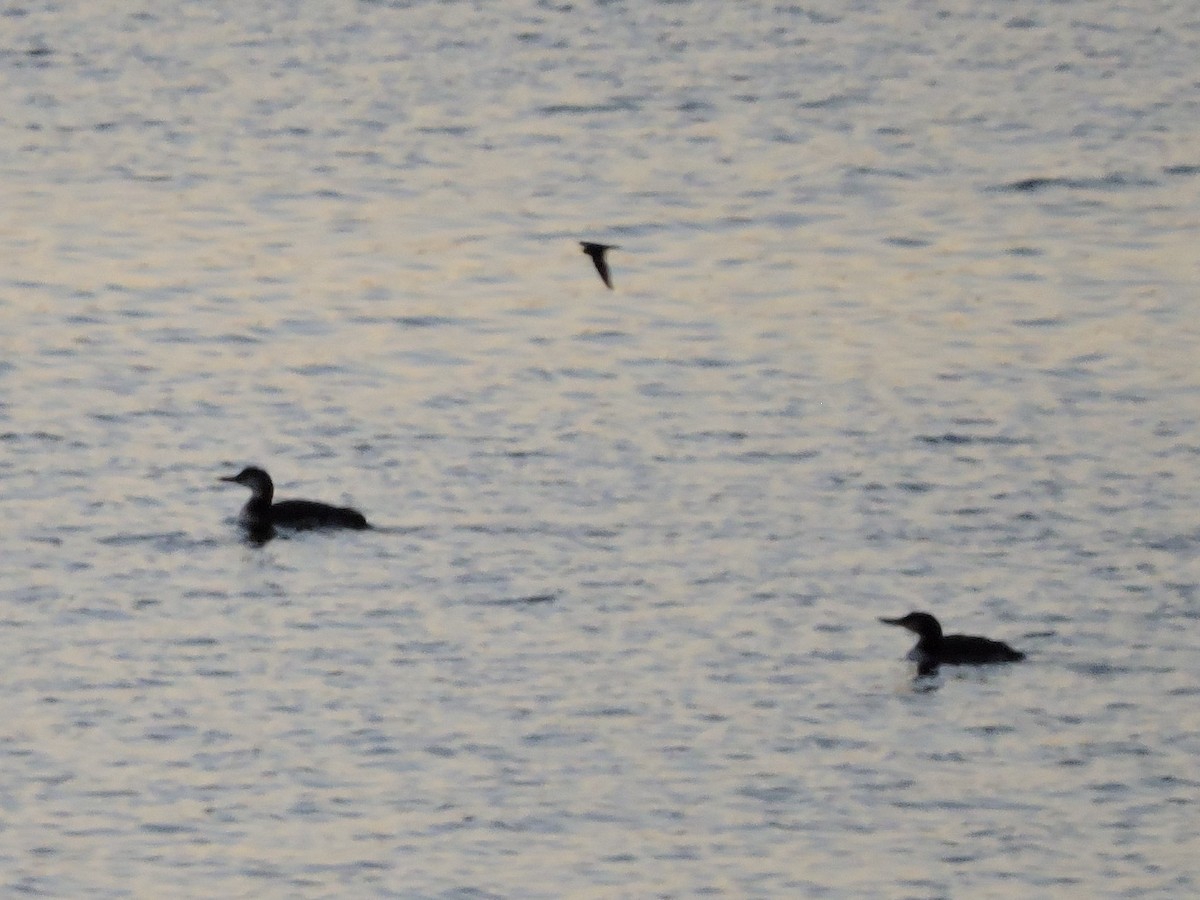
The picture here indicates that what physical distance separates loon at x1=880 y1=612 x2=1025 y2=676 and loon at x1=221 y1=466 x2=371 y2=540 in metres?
3.84

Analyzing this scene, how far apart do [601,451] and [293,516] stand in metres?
2.22

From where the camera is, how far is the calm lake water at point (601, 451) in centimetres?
1434

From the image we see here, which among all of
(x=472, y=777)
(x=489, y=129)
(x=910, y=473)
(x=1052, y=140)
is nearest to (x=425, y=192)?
(x=489, y=129)

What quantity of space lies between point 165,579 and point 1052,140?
46.7ft

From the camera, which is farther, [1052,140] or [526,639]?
[1052,140]

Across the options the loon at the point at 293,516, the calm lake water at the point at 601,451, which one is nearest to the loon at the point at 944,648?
the calm lake water at the point at 601,451

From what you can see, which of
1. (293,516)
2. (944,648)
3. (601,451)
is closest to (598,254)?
(601,451)

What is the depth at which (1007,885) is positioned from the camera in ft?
44.1

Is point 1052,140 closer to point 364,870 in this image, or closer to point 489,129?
point 489,129

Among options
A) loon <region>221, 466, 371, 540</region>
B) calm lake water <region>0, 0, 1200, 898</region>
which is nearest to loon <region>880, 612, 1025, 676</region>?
calm lake water <region>0, 0, 1200, 898</region>

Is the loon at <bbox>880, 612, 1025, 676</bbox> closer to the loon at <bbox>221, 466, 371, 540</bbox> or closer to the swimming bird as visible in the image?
the loon at <bbox>221, 466, 371, 540</bbox>

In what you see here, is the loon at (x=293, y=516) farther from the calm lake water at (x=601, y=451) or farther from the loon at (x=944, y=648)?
the loon at (x=944, y=648)

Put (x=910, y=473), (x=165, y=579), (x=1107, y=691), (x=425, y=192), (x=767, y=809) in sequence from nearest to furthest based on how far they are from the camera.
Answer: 1. (x=767, y=809)
2. (x=1107, y=691)
3. (x=165, y=579)
4. (x=910, y=473)
5. (x=425, y=192)

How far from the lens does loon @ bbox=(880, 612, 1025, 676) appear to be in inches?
640
